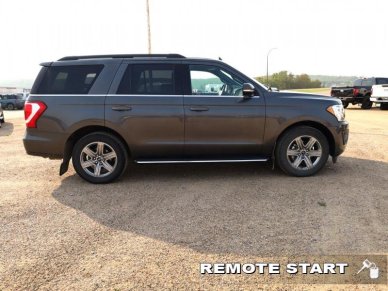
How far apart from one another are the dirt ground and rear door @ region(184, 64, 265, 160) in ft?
1.72

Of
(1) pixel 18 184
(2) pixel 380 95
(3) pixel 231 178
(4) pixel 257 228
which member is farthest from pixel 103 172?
→ (2) pixel 380 95

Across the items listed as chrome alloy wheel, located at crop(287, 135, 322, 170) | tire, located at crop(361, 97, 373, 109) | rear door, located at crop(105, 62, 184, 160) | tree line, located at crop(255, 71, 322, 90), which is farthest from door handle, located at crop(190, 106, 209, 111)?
tree line, located at crop(255, 71, 322, 90)

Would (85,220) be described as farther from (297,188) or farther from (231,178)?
(297,188)

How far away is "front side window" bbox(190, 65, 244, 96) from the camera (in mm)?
5723

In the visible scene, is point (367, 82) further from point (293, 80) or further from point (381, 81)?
point (293, 80)

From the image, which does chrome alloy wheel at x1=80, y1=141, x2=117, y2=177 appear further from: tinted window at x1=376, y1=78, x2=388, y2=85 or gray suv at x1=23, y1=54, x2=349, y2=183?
tinted window at x1=376, y1=78, x2=388, y2=85

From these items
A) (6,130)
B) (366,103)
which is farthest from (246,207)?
(366,103)

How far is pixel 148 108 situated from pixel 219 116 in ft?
3.55

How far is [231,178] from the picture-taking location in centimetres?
593

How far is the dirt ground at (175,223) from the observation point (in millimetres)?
3086

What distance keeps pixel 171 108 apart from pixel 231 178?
58.2 inches

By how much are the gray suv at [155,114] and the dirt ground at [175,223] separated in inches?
18.4

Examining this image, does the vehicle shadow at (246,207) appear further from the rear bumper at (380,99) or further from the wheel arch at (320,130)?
the rear bumper at (380,99)

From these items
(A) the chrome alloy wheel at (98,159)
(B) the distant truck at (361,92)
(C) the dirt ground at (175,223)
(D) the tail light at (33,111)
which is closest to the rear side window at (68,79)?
(D) the tail light at (33,111)
